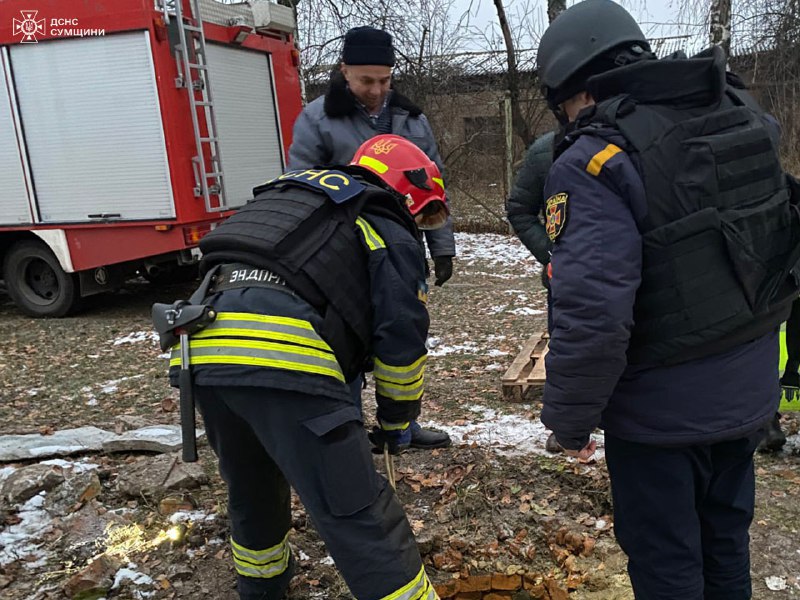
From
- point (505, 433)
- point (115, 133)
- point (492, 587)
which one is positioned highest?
point (115, 133)

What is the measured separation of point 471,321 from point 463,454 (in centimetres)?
317

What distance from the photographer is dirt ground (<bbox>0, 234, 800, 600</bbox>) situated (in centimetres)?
279

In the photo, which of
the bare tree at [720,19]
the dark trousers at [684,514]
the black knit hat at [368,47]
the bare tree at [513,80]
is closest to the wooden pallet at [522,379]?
the black knit hat at [368,47]

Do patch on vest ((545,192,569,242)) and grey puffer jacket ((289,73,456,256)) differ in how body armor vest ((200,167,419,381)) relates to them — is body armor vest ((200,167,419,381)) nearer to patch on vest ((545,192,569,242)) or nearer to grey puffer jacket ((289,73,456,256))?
patch on vest ((545,192,569,242))

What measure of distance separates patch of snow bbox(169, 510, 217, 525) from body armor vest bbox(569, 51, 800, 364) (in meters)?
2.18

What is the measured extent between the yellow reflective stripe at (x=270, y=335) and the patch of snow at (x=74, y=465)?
6.52 feet

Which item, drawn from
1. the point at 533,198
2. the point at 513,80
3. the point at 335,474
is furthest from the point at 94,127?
the point at 513,80

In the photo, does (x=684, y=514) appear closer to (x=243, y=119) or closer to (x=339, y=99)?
(x=339, y=99)

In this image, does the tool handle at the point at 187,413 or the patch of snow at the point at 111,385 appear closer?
the tool handle at the point at 187,413

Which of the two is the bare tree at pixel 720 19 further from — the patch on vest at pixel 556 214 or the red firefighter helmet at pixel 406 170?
the patch on vest at pixel 556 214

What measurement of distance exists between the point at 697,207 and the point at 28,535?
3.01m

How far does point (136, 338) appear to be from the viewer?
6770mm

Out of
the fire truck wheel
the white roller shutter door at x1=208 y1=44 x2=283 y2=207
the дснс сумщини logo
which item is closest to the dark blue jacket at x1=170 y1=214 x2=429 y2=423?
the white roller shutter door at x1=208 y1=44 x2=283 y2=207

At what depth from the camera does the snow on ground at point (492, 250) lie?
10073 millimetres
